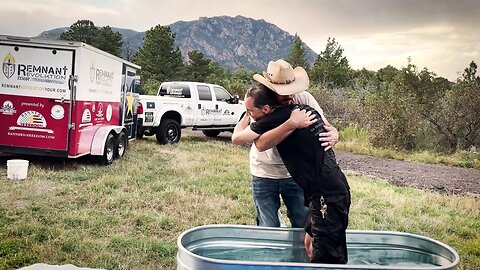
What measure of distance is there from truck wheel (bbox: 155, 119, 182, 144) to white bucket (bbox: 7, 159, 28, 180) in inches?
152

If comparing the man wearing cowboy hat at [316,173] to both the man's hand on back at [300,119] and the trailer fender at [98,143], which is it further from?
the trailer fender at [98,143]

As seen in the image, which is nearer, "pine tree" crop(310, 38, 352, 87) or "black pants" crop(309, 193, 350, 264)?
"black pants" crop(309, 193, 350, 264)

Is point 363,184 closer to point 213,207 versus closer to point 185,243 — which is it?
point 213,207

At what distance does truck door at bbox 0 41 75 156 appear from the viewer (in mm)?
5789

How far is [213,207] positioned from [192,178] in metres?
1.36

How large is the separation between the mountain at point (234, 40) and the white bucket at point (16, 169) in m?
7.85

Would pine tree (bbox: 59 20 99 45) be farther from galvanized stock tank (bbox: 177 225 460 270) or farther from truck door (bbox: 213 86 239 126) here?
galvanized stock tank (bbox: 177 225 460 270)

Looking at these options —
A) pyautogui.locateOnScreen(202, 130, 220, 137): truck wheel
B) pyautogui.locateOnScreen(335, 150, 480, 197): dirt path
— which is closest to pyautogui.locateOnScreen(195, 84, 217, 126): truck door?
pyautogui.locateOnScreen(202, 130, 220, 137): truck wheel

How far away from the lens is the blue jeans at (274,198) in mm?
2453

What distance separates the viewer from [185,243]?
177cm

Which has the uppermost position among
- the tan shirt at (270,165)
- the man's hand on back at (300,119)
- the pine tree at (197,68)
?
the pine tree at (197,68)

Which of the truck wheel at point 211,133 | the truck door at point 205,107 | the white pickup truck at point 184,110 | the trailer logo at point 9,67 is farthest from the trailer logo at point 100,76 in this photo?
the truck wheel at point 211,133

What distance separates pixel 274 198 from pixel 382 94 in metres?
8.17

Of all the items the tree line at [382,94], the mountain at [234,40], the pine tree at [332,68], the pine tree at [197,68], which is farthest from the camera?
the pine tree at [197,68]
